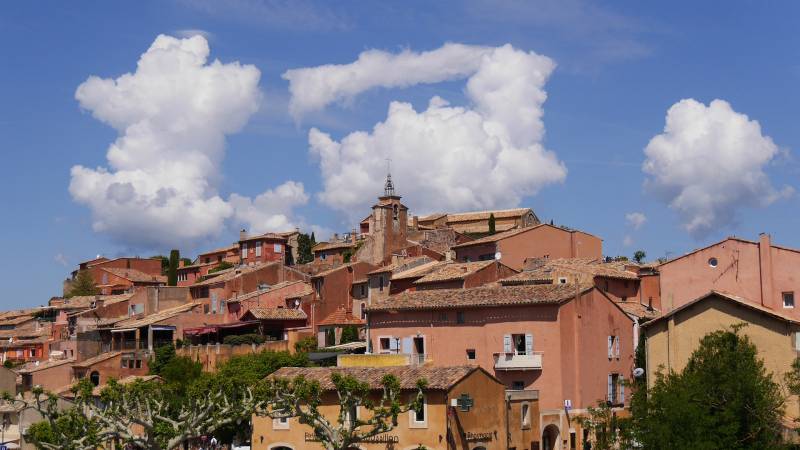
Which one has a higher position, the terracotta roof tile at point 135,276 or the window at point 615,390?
the terracotta roof tile at point 135,276

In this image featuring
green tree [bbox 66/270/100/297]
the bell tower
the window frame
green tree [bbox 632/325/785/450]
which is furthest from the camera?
green tree [bbox 66/270/100/297]

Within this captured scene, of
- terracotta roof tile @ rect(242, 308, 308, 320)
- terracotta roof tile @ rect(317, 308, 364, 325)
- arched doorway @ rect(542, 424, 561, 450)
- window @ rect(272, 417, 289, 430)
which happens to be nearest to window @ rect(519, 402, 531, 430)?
arched doorway @ rect(542, 424, 561, 450)

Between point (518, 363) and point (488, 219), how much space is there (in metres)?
59.6

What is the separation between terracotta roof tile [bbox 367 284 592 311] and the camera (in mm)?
55906

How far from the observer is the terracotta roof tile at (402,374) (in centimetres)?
4848

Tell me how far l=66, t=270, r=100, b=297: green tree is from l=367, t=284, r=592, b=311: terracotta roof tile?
205 feet

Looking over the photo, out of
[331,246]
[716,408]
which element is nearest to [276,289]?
[331,246]

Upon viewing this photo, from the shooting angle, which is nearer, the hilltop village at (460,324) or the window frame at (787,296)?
the hilltop village at (460,324)

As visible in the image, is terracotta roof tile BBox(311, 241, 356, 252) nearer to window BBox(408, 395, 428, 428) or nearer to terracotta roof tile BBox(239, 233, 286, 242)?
terracotta roof tile BBox(239, 233, 286, 242)

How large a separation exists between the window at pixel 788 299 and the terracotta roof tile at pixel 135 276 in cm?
7807

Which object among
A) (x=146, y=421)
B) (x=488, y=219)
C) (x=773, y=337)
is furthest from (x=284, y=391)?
(x=488, y=219)

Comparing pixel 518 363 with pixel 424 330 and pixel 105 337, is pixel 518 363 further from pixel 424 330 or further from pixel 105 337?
pixel 105 337

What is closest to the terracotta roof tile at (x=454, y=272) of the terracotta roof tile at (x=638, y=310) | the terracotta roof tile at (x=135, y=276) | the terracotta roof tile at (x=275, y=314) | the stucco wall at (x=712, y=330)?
the terracotta roof tile at (x=638, y=310)

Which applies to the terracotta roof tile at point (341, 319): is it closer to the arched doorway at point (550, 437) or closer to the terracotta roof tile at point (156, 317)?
the terracotta roof tile at point (156, 317)
